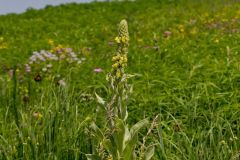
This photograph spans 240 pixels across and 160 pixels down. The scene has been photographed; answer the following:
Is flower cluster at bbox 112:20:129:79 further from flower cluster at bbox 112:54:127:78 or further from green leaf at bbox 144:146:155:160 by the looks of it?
green leaf at bbox 144:146:155:160

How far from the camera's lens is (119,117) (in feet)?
11.3

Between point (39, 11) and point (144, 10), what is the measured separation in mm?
4064

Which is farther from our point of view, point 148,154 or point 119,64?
point 148,154

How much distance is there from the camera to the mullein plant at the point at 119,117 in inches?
129

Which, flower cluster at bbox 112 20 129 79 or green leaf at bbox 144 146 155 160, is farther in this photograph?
green leaf at bbox 144 146 155 160

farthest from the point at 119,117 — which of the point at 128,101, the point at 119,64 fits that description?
the point at 119,64

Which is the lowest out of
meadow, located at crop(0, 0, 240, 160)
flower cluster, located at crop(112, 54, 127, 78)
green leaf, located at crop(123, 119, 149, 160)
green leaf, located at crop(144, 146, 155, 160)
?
meadow, located at crop(0, 0, 240, 160)

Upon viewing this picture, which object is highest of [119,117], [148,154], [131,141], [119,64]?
[119,64]

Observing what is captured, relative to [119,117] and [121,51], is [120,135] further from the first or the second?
[121,51]

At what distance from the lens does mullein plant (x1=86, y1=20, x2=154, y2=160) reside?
10.8 ft

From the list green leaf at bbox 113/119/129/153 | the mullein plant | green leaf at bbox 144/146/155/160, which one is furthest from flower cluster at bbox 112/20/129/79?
green leaf at bbox 144/146/155/160

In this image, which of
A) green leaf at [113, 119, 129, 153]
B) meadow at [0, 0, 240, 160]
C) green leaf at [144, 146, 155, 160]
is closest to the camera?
green leaf at [113, 119, 129, 153]

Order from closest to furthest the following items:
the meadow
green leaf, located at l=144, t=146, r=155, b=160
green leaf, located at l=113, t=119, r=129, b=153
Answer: green leaf, located at l=113, t=119, r=129, b=153 < green leaf, located at l=144, t=146, r=155, b=160 < the meadow

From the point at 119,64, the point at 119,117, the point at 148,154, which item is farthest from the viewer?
the point at 148,154
